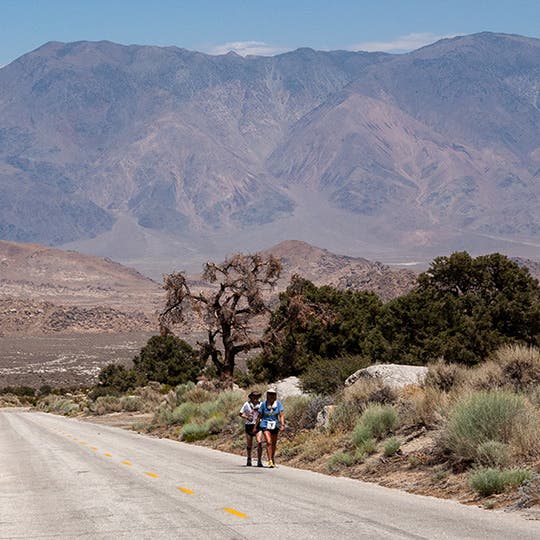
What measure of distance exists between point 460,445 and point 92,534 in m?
6.88

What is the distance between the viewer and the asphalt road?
40.2 ft

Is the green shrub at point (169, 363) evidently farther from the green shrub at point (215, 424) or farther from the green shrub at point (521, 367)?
the green shrub at point (521, 367)

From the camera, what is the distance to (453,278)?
2180 inches

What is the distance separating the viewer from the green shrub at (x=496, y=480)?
14.7m

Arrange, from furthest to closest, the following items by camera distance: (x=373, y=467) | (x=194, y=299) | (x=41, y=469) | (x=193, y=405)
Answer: (x=194, y=299) < (x=193, y=405) < (x=41, y=469) < (x=373, y=467)

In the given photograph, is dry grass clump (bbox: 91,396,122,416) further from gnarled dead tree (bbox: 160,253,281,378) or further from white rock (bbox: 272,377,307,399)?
white rock (bbox: 272,377,307,399)

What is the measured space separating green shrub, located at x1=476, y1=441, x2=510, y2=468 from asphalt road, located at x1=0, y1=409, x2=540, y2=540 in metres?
1.26

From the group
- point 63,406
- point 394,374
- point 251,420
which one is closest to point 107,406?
point 63,406

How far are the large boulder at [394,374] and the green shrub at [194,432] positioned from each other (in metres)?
5.63

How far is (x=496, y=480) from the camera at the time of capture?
48.4 ft

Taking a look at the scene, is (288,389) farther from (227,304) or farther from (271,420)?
(271,420)

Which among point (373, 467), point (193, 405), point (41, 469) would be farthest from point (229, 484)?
point (193, 405)

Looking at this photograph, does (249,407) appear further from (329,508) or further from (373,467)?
(329,508)

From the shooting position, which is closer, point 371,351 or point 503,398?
point 503,398
